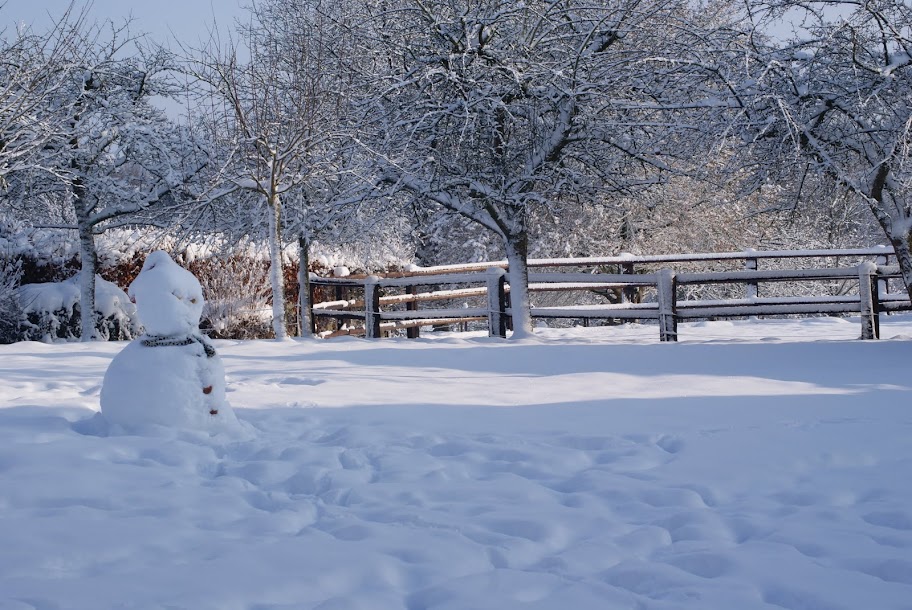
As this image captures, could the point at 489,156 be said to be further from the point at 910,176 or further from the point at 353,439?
the point at 353,439

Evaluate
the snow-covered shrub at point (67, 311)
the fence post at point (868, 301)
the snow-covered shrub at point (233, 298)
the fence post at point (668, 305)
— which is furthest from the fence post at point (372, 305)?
the fence post at point (868, 301)

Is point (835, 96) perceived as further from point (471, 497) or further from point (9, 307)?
point (9, 307)

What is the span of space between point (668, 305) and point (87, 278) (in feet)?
31.7

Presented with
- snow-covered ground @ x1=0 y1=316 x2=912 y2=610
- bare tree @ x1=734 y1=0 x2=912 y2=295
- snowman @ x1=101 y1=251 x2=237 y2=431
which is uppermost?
bare tree @ x1=734 y1=0 x2=912 y2=295

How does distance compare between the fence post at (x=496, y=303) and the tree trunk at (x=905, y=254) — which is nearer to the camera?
the tree trunk at (x=905, y=254)

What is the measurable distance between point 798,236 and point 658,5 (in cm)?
1342

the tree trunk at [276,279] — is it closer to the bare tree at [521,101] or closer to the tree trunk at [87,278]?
the bare tree at [521,101]

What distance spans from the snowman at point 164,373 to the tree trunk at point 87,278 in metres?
9.27

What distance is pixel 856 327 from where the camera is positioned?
14.0 metres

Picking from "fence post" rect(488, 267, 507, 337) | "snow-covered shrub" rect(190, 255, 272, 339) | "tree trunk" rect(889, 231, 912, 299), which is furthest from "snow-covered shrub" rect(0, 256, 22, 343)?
"tree trunk" rect(889, 231, 912, 299)

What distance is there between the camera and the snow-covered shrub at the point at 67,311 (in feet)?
47.3

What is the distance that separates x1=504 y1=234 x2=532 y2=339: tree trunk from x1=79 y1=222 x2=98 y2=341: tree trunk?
280 inches

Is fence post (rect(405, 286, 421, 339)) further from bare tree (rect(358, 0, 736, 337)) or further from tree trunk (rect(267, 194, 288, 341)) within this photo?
tree trunk (rect(267, 194, 288, 341))

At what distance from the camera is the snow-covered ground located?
3.04m
